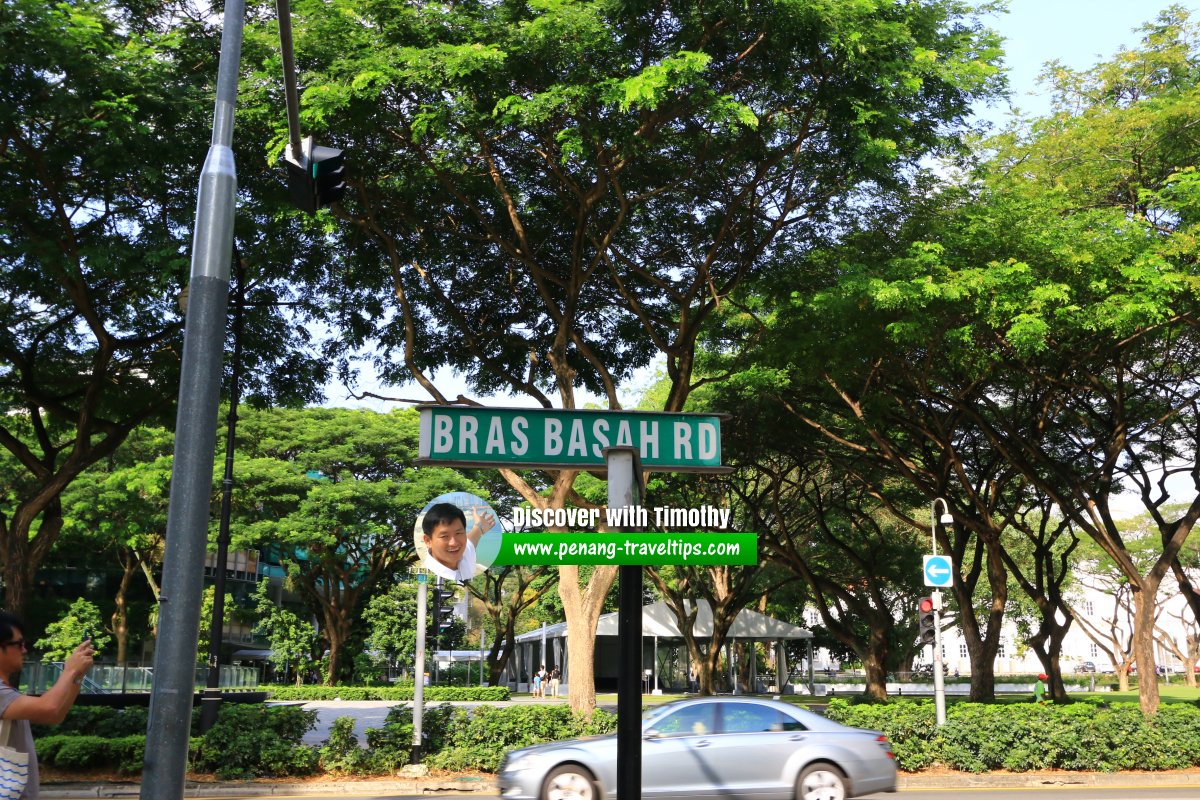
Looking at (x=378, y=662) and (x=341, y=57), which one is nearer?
(x=341, y=57)

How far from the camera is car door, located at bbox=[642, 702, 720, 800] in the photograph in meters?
11.2

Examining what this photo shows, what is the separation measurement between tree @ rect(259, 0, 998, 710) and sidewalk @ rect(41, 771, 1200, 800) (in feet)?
9.62

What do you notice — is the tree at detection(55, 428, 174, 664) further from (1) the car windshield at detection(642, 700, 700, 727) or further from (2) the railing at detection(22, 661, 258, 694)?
(1) the car windshield at detection(642, 700, 700, 727)

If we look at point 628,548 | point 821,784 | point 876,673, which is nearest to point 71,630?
point 876,673

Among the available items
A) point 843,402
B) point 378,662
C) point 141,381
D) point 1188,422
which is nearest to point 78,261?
point 141,381

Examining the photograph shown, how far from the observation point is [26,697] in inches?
163

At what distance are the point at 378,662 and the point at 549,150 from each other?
38.9m

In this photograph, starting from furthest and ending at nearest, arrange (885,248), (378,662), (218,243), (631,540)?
(378,662) < (885,248) < (218,243) < (631,540)

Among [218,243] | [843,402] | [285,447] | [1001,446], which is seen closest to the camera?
[218,243]

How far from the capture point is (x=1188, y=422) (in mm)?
25875

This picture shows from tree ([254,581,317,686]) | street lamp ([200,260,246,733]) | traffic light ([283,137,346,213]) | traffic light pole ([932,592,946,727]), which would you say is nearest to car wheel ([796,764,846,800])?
traffic light pole ([932,592,946,727])

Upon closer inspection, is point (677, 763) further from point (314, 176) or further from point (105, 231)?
point (105, 231)

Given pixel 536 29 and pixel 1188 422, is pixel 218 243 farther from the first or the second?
A: pixel 1188 422

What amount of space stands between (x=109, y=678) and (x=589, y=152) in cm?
3054
